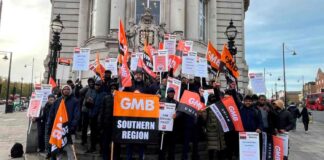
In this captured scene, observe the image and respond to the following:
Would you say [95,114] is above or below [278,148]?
above

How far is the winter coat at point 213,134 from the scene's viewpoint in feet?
30.0

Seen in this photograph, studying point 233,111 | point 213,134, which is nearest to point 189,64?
Result: point 213,134

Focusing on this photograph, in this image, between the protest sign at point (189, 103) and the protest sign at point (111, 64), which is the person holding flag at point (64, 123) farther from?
the protest sign at point (111, 64)

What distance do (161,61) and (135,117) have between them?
433 centimetres

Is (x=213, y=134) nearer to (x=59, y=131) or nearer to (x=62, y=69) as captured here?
(x=59, y=131)

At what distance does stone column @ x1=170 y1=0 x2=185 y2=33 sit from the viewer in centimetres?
2414

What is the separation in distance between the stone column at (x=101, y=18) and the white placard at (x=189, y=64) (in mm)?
14406

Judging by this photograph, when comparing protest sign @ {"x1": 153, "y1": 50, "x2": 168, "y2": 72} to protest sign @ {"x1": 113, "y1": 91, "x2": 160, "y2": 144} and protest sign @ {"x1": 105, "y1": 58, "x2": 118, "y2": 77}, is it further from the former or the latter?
protest sign @ {"x1": 113, "y1": 91, "x2": 160, "y2": 144}

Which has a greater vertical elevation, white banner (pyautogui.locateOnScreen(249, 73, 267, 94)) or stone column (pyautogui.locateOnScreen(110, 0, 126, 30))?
stone column (pyautogui.locateOnScreen(110, 0, 126, 30))

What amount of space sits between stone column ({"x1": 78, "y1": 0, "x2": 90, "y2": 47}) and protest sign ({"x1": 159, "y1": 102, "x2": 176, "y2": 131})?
19.6 meters

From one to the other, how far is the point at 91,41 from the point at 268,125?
18.4 metres

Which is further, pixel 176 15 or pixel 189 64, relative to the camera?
pixel 176 15

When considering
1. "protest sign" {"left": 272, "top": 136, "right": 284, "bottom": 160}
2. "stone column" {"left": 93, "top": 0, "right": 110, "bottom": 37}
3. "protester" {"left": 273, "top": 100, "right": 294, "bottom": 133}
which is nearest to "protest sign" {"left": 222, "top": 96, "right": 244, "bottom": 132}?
"protest sign" {"left": 272, "top": 136, "right": 284, "bottom": 160}

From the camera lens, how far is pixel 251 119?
8281 millimetres
